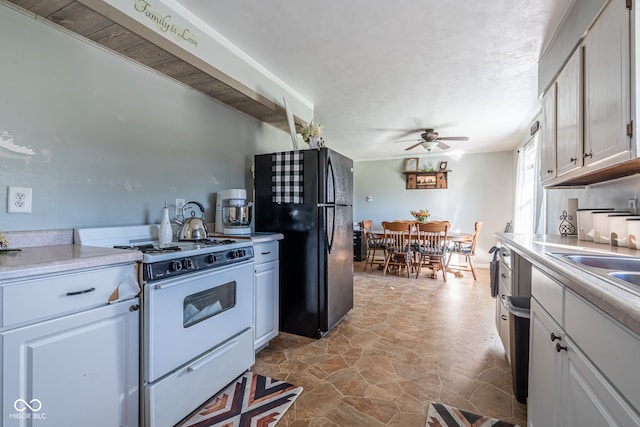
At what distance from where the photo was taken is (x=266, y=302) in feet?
7.60

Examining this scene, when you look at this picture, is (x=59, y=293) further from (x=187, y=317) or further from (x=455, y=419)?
(x=455, y=419)

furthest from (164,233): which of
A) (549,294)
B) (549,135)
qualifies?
(549,135)

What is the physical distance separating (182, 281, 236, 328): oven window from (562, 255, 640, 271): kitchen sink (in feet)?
5.77

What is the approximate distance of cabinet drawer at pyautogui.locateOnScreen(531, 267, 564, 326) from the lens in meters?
1.02

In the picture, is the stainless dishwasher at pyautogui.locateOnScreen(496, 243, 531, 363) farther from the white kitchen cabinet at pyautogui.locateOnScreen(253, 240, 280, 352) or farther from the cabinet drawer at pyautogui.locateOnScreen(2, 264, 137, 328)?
the cabinet drawer at pyautogui.locateOnScreen(2, 264, 137, 328)

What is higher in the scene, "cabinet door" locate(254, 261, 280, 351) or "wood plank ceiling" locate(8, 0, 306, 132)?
"wood plank ceiling" locate(8, 0, 306, 132)

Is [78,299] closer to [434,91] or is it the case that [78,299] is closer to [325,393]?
[325,393]

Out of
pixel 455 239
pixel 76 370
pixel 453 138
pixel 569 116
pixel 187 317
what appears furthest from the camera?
pixel 455 239

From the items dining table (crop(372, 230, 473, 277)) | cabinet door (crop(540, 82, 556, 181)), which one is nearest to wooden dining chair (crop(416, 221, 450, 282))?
dining table (crop(372, 230, 473, 277))

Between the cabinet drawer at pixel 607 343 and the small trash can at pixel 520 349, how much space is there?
2.77ft

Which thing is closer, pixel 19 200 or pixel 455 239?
pixel 19 200

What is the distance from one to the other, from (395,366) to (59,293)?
2004mm

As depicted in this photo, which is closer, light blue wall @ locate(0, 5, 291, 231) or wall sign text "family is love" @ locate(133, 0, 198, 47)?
light blue wall @ locate(0, 5, 291, 231)

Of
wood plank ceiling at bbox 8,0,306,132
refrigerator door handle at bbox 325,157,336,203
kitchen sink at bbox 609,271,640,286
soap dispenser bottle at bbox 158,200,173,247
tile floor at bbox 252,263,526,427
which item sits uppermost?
wood plank ceiling at bbox 8,0,306,132
